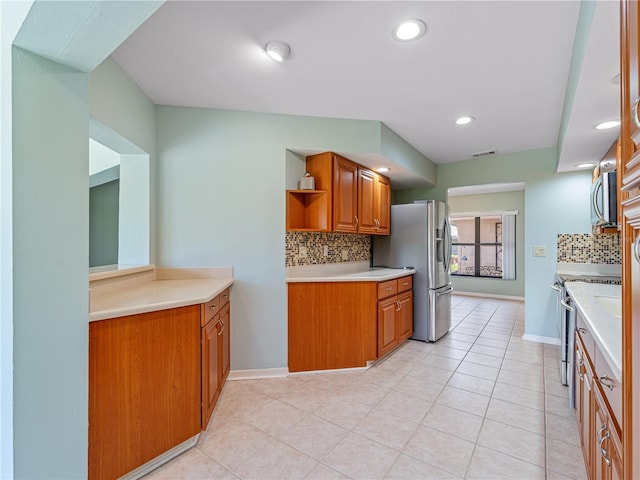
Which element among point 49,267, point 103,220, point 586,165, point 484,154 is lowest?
point 49,267

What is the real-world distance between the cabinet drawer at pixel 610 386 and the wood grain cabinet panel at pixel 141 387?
5.84 feet

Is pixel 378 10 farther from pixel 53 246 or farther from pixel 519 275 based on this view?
pixel 519 275

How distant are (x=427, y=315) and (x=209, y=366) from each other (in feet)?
8.29

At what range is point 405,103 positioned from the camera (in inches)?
95.2

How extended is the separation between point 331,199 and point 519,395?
2.18 metres

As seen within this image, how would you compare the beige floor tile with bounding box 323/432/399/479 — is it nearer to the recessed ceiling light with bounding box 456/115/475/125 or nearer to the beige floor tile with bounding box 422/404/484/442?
the beige floor tile with bounding box 422/404/484/442

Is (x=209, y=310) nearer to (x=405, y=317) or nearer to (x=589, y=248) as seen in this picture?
(x=405, y=317)

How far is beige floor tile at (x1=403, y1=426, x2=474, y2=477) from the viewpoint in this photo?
5.18ft

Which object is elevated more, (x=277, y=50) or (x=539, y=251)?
(x=277, y=50)

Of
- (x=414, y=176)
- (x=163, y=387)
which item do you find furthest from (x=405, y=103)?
(x=163, y=387)

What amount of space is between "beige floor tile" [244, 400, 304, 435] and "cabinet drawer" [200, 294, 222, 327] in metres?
0.74

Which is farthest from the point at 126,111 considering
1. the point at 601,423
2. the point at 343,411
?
the point at 601,423

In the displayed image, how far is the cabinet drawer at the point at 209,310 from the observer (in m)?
1.76

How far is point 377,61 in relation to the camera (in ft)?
6.06
